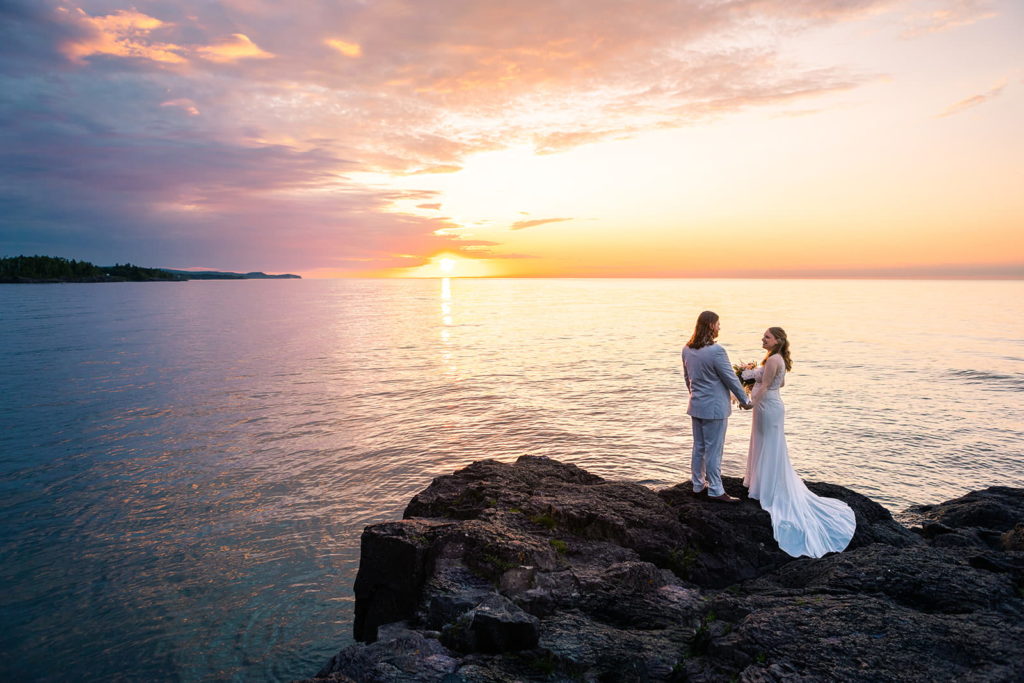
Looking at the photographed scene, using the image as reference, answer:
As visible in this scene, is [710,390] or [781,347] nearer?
[710,390]

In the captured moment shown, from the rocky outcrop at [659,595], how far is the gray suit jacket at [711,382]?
1.80 m

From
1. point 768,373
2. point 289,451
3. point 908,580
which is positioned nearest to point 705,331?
point 768,373

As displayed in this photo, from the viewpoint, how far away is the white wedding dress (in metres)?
9.21

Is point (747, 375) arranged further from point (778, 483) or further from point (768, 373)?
point (778, 483)

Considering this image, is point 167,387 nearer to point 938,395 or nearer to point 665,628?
point 665,628

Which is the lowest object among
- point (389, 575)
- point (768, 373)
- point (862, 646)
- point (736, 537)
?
point (389, 575)

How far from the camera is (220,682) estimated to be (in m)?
7.75

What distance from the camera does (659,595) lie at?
7191mm

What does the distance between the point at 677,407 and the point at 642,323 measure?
4623 centimetres

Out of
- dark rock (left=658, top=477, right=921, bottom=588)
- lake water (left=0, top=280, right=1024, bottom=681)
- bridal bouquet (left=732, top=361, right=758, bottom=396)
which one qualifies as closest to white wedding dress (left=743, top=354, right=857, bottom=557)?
bridal bouquet (left=732, top=361, right=758, bottom=396)

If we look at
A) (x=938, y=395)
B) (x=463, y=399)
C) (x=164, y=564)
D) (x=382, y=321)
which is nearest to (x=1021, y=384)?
(x=938, y=395)

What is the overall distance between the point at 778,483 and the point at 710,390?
2.21 meters

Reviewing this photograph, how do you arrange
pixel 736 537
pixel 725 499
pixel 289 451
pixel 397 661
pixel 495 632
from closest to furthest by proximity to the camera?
pixel 397 661 → pixel 495 632 → pixel 736 537 → pixel 725 499 → pixel 289 451

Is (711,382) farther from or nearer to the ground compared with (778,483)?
farther from the ground
